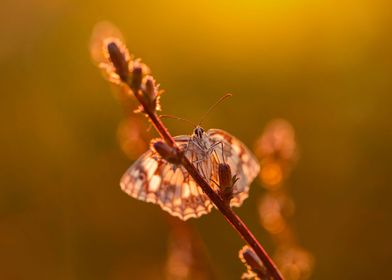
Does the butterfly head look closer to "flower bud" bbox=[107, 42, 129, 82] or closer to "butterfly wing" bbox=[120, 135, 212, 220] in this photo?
"butterfly wing" bbox=[120, 135, 212, 220]

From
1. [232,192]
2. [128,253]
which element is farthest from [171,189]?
[128,253]

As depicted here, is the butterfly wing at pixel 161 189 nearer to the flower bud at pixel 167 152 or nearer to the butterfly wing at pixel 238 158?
the butterfly wing at pixel 238 158

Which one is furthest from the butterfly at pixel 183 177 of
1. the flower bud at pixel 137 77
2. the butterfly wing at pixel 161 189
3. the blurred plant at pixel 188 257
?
the flower bud at pixel 137 77

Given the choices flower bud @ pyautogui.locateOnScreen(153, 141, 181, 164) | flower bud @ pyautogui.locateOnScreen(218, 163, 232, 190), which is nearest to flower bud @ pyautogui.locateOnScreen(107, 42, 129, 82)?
flower bud @ pyautogui.locateOnScreen(153, 141, 181, 164)

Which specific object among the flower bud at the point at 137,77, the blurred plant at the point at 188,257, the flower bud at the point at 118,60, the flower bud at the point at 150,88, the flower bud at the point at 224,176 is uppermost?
the flower bud at the point at 118,60

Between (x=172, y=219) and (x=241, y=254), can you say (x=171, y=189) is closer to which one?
(x=172, y=219)

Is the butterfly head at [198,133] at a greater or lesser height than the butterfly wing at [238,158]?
greater

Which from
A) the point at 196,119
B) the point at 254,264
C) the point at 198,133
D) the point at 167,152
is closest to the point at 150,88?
the point at 167,152
